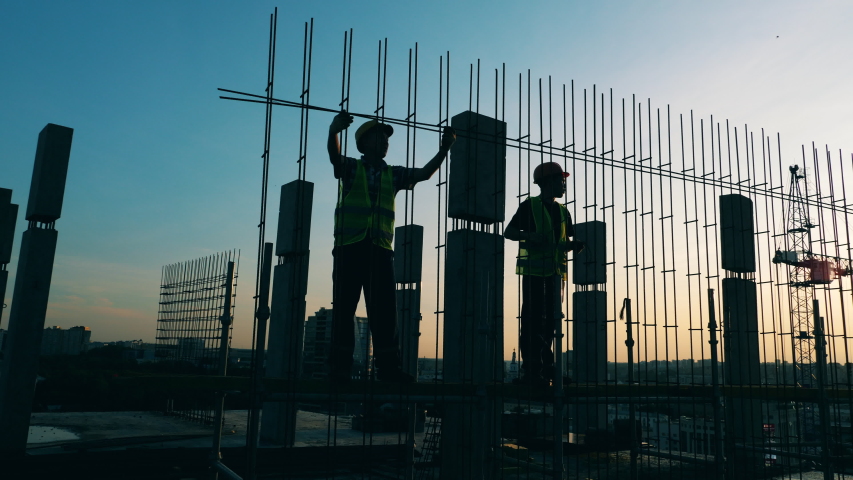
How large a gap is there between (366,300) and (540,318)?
1895 mm

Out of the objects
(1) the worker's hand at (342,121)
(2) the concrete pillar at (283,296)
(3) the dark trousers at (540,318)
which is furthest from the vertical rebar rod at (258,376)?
(2) the concrete pillar at (283,296)

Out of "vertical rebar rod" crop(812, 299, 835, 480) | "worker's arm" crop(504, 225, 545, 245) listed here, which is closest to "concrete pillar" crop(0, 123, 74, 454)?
"worker's arm" crop(504, 225, 545, 245)

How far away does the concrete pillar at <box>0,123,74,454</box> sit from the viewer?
25.3ft

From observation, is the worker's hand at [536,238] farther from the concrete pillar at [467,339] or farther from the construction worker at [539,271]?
the concrete pillar at [467,339]

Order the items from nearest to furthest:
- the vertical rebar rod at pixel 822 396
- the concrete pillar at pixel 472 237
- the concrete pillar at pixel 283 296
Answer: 1. the concrete pillar at pixel 472 237
2. the vertical rebar rod at pixel 822 396
3. the concrete pillar at pixel 283 296

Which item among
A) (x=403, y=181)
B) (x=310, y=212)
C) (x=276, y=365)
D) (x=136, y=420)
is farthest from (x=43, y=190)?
(x=136, y=420)

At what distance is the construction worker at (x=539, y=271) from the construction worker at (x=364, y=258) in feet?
4.78

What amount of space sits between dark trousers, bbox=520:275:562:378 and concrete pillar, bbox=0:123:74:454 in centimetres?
637

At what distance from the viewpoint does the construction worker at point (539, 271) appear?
5919mm

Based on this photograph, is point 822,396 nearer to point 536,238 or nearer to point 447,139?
point 536,238

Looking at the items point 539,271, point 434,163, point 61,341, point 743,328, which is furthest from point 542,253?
point 61,341

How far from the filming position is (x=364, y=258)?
494 centimetres

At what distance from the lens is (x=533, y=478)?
7.57 meters

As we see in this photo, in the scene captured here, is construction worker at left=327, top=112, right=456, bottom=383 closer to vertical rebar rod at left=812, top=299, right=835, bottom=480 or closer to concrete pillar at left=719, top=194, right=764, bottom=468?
vertical rebar rod at left=812, top=299, right=835, bottom=480
